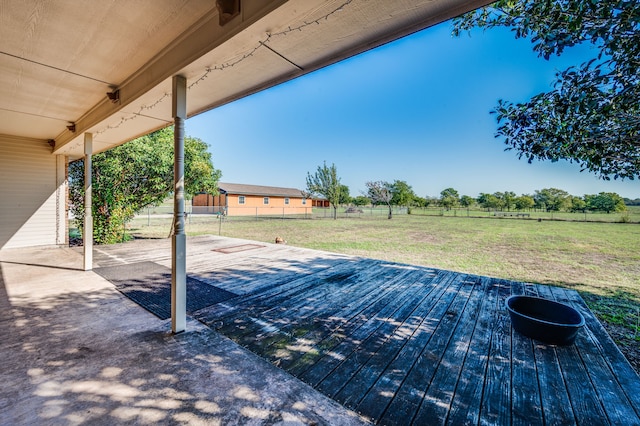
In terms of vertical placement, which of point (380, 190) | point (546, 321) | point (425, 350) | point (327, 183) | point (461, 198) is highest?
point (327, 183)

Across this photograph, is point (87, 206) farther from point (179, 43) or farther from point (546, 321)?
point (546, 321)

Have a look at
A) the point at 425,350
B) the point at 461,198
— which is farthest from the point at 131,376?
the point at 461,198

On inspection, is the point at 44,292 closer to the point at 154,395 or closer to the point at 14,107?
the point at 14,107

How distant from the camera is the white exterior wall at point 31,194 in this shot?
5.80m

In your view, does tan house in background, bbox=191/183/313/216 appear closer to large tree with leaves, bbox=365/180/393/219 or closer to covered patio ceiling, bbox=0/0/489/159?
large tree with leaves, bbox=365/180/393/219

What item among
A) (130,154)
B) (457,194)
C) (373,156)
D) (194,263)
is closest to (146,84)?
(194,263)

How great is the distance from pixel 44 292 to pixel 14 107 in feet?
9.07

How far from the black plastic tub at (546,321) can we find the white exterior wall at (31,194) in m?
9.62

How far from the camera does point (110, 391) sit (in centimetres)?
167

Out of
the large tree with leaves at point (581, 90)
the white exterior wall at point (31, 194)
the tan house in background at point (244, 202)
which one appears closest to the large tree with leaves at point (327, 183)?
the tan house in background at point (244, 202)

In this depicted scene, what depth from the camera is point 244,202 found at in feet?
83.1

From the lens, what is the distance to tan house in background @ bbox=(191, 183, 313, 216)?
23.6m

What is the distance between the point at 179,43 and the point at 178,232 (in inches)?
65.6

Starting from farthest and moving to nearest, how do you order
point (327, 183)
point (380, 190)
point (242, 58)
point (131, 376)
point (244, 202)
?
point (380, 190) < point (244, 202) < point (327, 183) < point (242, 58) < point (131, 376)
